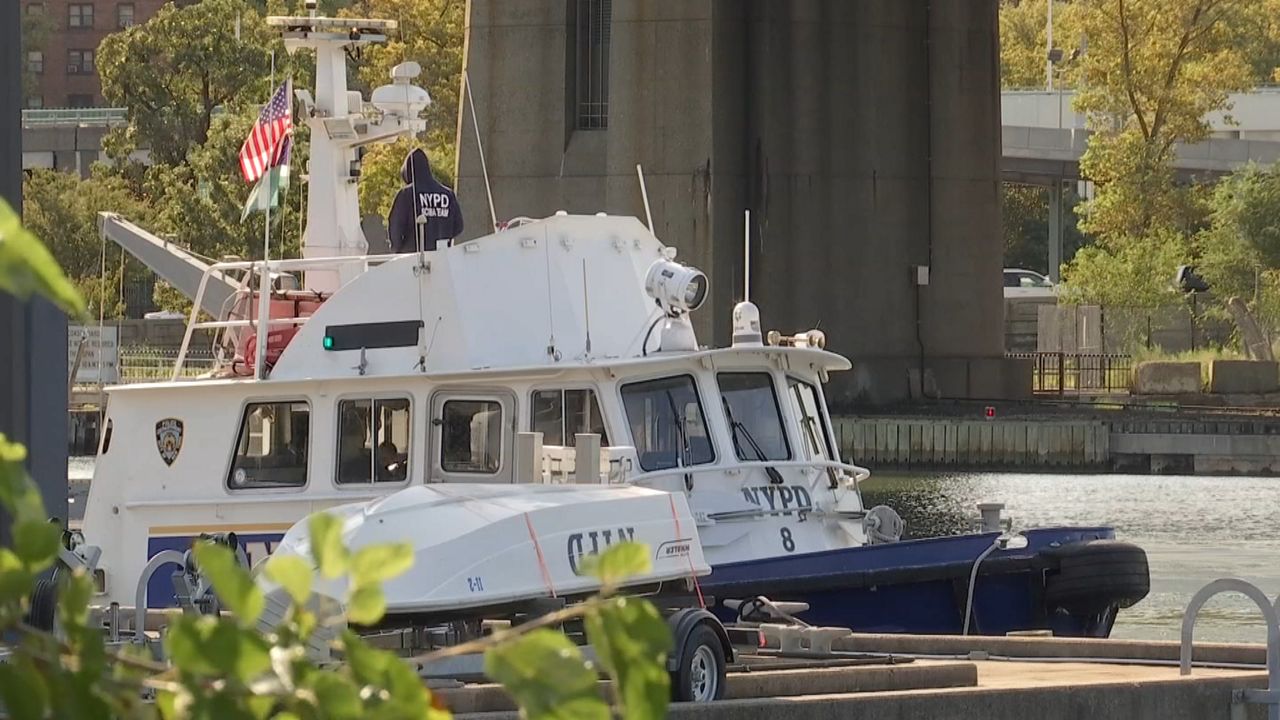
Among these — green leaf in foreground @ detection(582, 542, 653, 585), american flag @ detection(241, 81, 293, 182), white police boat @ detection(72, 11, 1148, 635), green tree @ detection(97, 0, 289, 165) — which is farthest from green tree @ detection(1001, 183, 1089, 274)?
green leaf in foreground @ detection(582, 542, 653, 585)

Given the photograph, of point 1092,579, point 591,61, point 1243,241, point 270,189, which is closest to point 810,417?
point 1092,579

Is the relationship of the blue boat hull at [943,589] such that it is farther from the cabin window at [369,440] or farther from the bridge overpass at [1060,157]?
the bridge overpass at [1060,157]

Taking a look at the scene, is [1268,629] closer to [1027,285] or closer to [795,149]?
[795,149]

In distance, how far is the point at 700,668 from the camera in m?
9.41

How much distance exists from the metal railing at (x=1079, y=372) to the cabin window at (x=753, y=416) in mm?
32465

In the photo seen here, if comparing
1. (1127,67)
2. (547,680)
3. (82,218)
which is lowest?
(547,680)

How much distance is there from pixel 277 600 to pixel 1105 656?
496cm

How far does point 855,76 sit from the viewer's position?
43.6 m

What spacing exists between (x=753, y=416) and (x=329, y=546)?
12.2 meters

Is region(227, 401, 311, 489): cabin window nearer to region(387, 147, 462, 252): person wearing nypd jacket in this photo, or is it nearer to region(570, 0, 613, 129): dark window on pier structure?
region(387, 147, 462, 252): person wearing nypd jacket

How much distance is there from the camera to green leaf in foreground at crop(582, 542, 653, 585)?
2.75 meters

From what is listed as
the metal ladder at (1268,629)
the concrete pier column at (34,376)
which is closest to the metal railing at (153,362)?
the metal ladder at (1268,629)

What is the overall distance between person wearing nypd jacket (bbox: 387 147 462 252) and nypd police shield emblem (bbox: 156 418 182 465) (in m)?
2.24

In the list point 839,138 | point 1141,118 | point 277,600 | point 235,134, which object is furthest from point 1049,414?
point 277,600
